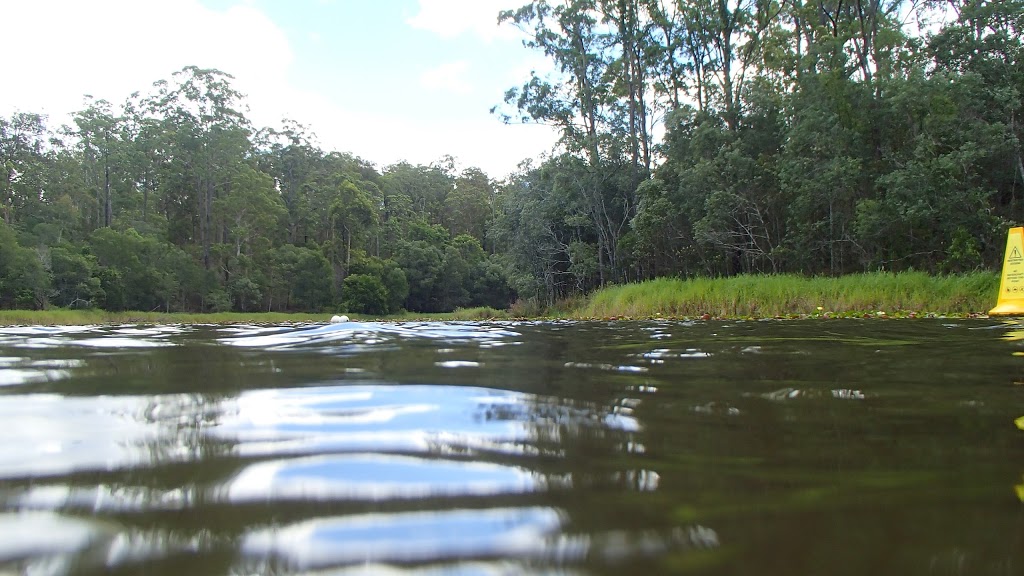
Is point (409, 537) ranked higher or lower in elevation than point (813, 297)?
higher

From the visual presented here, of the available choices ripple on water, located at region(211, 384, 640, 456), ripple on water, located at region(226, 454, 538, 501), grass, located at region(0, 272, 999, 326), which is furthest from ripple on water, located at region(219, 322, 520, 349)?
grass, located at region(0, 272, 999, 326)

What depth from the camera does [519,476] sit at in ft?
3.77

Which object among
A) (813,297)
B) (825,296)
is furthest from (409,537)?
(825,296)

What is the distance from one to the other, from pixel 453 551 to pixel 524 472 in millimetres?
401

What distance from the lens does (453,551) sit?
0.79 metres

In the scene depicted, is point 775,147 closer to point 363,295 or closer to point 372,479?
point 372,479

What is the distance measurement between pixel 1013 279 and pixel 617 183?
1481 centimetres

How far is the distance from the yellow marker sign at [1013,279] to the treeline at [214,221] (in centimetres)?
3003

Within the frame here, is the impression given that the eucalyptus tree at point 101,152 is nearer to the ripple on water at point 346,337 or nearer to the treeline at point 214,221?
the treeline at point 214,221

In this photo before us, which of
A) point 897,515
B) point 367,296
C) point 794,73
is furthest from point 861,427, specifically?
point 367,296

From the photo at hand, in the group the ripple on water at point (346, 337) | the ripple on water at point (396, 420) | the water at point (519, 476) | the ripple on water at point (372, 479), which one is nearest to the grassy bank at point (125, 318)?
the ripple on water at point (346, 337)

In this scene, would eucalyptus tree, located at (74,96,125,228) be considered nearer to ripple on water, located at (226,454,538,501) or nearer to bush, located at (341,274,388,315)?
bush, located at (341,274,388,315)

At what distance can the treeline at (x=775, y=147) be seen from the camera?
12.6 meters

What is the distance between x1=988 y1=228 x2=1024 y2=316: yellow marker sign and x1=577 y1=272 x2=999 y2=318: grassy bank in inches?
34.2
